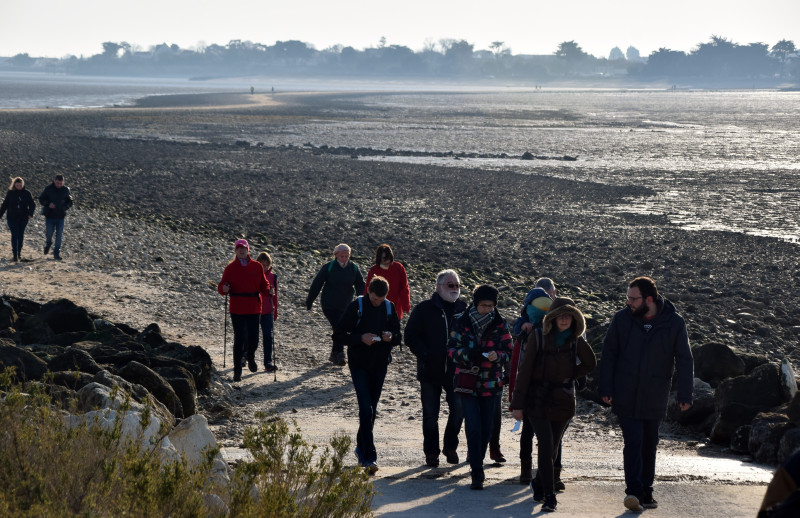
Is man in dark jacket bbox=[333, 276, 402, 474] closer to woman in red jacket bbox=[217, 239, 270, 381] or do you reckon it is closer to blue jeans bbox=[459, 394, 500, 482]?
blue jeans bbox=[459, 394, 500, 482]

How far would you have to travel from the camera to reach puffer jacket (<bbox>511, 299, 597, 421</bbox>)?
6059mm

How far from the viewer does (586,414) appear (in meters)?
9.37

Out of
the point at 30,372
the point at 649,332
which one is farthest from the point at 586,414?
the point at 30,372

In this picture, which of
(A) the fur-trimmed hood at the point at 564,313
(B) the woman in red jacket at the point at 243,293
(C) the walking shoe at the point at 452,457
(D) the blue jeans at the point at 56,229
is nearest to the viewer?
(A) the fur-trimmed hood at the point at 564,313

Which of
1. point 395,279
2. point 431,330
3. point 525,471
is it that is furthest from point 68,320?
point 525,471

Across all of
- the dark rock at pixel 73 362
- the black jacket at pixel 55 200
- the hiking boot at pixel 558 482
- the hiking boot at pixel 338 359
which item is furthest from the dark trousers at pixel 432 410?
the black jacket at pixel 55 200

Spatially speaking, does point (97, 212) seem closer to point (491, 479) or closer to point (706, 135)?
point (491, 479)

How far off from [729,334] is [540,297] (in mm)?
7903

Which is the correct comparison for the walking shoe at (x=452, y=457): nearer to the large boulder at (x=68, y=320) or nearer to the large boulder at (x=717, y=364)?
the large boulder at (x=717, y=364)

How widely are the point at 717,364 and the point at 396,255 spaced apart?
9.35 m

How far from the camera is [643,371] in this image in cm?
622

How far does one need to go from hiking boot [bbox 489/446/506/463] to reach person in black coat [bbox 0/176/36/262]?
33.7ft

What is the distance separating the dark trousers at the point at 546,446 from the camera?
6.02m

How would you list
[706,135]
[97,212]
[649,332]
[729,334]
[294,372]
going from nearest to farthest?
[649,332] < [294,372] < [729,334] < [97,212] < [706,135]
